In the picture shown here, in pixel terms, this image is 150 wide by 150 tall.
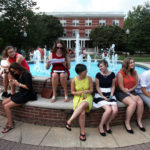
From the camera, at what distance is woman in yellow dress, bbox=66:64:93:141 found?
3.03 m

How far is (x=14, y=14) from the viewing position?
21.0m

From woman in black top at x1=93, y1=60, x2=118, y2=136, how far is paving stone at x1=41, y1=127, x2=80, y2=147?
56cm

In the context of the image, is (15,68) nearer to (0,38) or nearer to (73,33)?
(0,38)

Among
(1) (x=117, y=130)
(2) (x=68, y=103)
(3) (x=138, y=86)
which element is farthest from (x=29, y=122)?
(3) (x=138, y=86)

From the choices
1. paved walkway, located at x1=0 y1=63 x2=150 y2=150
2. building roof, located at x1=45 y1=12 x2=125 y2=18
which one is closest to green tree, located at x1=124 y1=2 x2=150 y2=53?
building roof, located at x1=45 y1=12 x2=125 y2=18

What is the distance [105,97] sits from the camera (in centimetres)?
341

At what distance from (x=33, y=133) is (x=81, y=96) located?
129 cm

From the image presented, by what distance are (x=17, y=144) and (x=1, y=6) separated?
72.1 ft

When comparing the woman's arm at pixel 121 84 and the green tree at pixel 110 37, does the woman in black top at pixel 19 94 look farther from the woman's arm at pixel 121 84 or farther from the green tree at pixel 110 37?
the green tree at pixel 110 37

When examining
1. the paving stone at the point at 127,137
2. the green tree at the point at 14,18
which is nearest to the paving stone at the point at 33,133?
the paving stone at the point at 127,137

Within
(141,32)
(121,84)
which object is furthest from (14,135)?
(141,32)

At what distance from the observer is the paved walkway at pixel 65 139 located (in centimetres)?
279

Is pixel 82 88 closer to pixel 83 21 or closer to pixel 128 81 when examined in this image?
pixel 128 81

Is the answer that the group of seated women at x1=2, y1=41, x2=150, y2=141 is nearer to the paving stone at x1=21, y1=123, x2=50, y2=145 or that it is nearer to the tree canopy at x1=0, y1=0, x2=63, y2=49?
the paving stone at x1=21, y1=123, x2=50, y2=145
